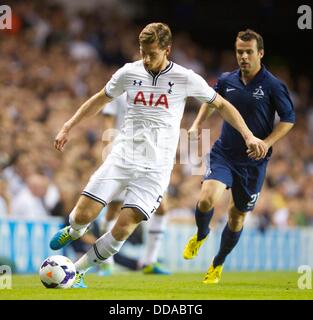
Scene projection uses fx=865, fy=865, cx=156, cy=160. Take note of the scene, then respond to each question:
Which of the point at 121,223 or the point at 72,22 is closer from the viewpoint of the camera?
the point at 121,223

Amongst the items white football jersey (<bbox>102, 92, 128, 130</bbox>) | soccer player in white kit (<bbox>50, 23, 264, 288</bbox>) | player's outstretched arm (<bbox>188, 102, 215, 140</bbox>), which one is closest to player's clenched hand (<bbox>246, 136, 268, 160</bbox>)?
soccer player in white kit (<bbox>50, 23, 264, 288</bbox>)

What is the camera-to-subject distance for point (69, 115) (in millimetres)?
17016

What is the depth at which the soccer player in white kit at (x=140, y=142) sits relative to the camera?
8.73 meters

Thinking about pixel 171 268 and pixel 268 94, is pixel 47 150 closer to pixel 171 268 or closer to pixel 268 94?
pixel 171 268

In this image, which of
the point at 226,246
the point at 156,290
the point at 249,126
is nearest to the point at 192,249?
the point at 226,246

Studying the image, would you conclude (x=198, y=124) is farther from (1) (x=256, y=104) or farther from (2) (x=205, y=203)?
(2) (x=205, y=203)

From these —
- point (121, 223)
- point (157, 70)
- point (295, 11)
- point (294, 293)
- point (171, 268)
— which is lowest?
point (171, 268)

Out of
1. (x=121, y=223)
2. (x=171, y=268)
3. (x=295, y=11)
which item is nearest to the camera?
(x=121, y=223)

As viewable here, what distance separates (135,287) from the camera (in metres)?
9.55

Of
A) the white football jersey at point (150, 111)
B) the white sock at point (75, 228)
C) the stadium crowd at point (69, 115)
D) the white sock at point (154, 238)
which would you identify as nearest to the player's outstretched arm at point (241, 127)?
the white football jersey at point (150, 111)

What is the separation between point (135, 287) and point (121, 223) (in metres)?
1.16

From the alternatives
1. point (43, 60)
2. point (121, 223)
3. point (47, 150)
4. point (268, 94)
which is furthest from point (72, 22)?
point (121, 223)

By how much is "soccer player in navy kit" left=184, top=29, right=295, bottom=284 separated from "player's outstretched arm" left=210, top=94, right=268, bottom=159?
92cm

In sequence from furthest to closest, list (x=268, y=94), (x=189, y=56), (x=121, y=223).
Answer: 1. (x=189, y=56)
2. (x=268, y=94)
3. (x=121, y=223)
